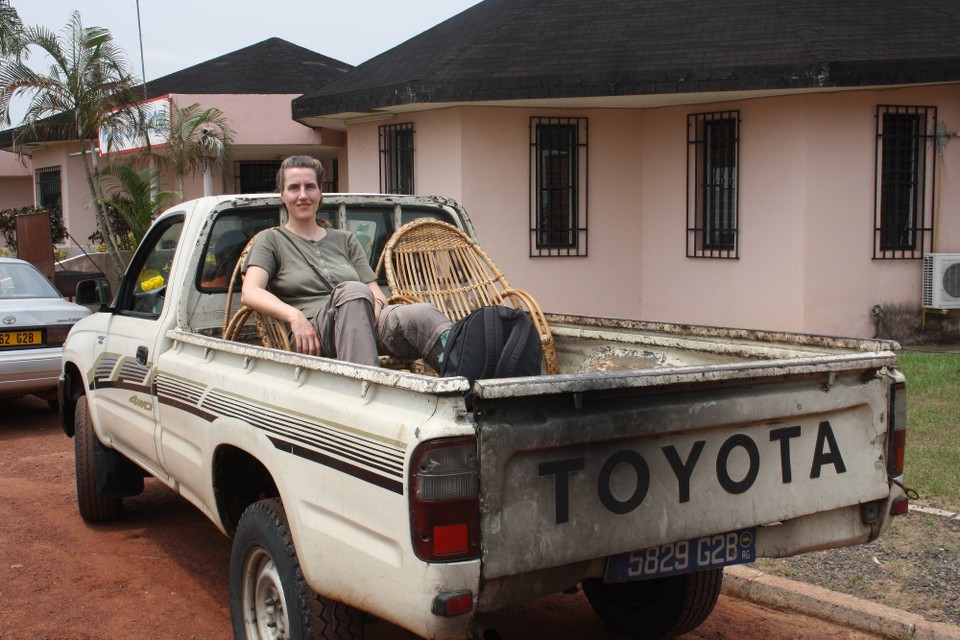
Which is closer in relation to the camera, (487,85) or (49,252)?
(487,85)


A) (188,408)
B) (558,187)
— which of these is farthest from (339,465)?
(558,187)

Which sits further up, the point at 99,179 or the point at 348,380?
the point at 99,179

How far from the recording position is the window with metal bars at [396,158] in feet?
45.3

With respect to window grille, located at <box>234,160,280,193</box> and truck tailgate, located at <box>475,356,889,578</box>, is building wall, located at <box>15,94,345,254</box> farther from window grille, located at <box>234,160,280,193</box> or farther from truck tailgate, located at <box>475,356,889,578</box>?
truck tailgate, located at <box>475,356,889,578</box>

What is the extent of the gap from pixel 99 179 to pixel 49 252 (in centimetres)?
185

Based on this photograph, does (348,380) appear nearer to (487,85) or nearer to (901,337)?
(487,85)

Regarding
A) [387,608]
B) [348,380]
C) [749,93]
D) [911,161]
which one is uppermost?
[749,93]

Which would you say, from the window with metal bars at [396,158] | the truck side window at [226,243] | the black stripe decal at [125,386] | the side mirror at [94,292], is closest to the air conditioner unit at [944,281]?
the window with metal bars at [396,158]

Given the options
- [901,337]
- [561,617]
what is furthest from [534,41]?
[561,617]

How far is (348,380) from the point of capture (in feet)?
10.3

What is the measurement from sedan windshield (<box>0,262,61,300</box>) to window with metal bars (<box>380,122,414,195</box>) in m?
5.30

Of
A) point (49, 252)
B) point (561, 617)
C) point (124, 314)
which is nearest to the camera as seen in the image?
point (561, 617)

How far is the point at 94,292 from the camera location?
19.1ft

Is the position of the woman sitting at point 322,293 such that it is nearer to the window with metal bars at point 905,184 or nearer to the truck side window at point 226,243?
the truck side window at point 226,243
